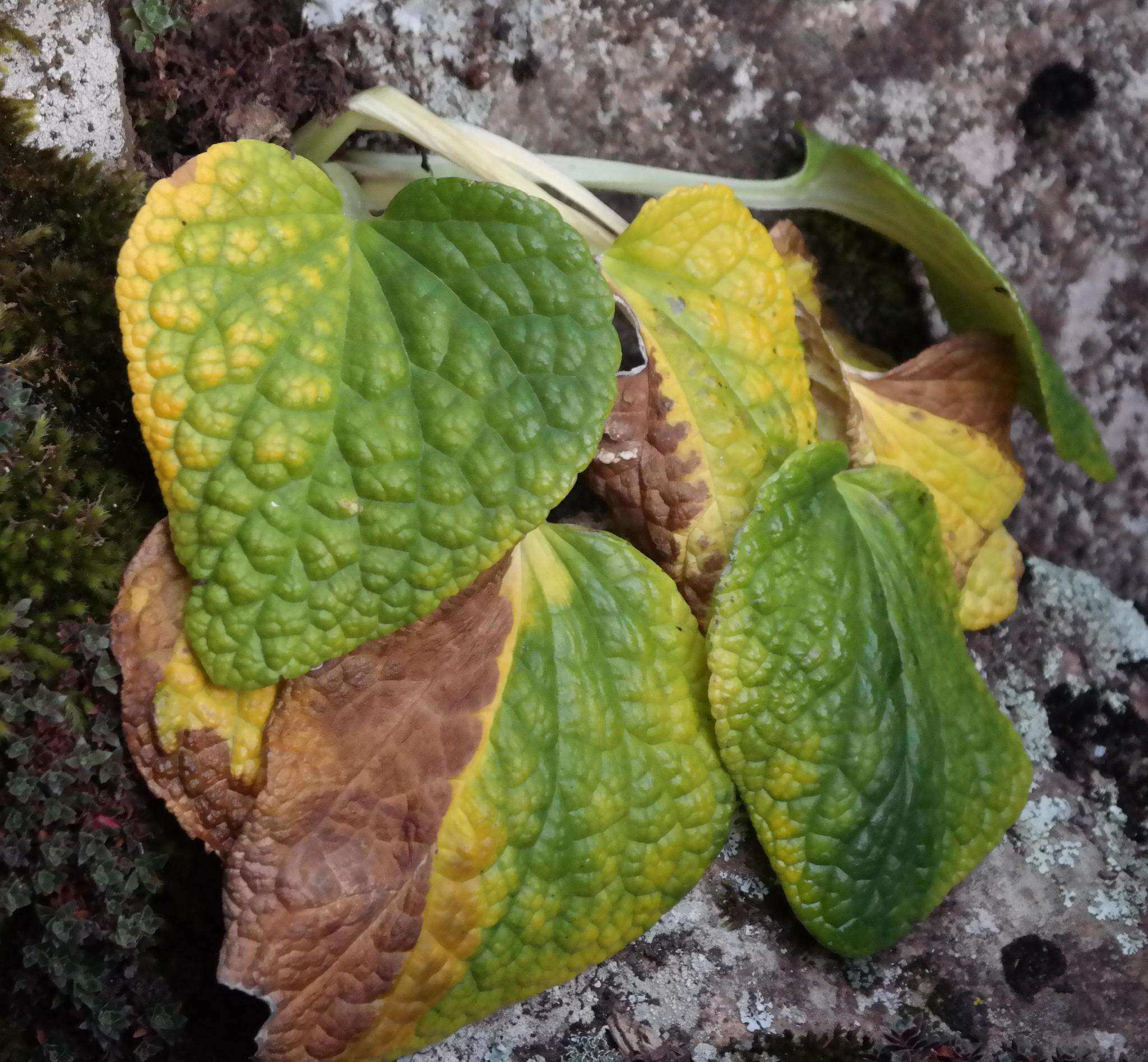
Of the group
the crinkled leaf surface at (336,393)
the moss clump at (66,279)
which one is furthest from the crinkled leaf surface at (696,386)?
the moss clump at (66,279)

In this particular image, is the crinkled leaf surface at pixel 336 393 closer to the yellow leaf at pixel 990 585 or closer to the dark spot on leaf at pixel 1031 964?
the yellow leaf at pixel 990 585

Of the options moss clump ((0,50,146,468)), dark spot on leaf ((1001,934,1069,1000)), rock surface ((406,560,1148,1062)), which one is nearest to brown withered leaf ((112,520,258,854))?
moss clump ((0,50,146,468))

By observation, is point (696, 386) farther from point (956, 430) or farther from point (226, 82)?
point (226, 82)

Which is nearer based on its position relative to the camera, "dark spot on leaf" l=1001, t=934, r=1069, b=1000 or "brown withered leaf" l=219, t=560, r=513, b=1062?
"brown withered leaf" l=219, t=560, r=513, b=1062

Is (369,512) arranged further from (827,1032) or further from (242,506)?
(827,1032)

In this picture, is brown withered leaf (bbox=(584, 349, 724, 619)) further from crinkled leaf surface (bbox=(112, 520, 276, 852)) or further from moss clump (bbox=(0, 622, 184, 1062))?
moss clump (bbox=(0, 622, 184, 1062))
